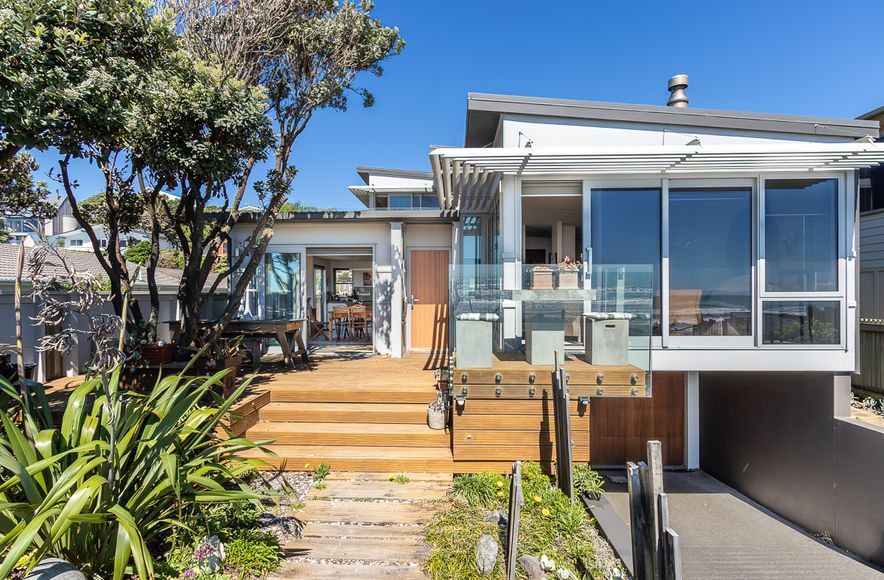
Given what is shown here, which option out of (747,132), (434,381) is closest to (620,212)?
(747,132)

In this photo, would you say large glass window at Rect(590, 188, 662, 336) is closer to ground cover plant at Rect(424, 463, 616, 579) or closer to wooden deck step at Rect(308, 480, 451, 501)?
ground cover plant at Rect(424, 463, 616, 579)

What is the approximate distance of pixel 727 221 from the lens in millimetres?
4938

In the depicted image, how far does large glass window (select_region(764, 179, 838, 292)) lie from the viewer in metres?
4.82

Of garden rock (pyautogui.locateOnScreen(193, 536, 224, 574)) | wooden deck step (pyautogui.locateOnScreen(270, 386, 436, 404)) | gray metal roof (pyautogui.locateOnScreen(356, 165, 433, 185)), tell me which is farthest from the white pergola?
gray metal roof (pyautogui.locateOnScreen(356, 165, 433, 185))

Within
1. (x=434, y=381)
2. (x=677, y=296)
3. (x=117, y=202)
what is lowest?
(x=434, y=381)

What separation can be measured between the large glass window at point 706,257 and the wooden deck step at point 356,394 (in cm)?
308

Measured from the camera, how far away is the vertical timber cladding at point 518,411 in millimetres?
4039

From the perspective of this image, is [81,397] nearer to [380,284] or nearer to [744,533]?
[380,284]

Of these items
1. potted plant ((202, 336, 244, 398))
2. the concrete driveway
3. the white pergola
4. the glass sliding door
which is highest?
the white pergola

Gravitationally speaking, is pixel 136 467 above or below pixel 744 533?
above

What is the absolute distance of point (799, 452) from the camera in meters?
5.41

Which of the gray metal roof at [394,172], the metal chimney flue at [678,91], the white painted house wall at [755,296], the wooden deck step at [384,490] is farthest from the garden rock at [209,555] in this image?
the gray metal roof at [394,172]

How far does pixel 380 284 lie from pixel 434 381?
2912 mm

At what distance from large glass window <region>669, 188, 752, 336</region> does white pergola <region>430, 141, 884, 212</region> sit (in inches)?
13.4
